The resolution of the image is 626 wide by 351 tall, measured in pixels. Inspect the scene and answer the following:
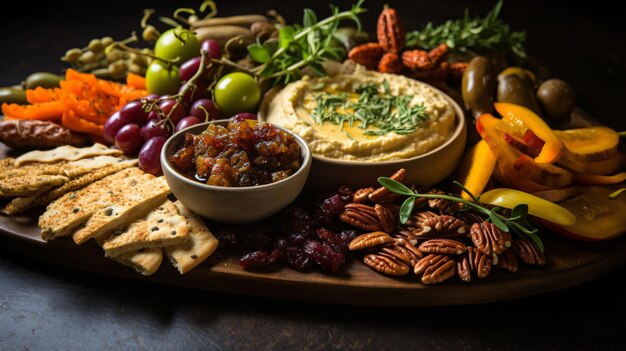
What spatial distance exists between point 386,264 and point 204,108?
141 centimetres

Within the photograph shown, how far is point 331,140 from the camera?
9.27ft

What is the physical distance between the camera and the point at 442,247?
2.41 metres

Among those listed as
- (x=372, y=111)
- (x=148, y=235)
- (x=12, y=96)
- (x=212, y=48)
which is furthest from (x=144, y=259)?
(x=12, y=96)

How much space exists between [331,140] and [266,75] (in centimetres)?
88

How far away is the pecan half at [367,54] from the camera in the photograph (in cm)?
374

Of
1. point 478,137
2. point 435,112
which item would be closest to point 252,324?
point 435,112

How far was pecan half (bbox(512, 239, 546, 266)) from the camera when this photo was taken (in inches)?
96.4

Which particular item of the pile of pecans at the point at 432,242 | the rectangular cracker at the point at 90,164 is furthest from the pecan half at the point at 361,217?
the rectangular cracker at the point at 90,164

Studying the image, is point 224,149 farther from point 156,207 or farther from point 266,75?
point 266,75

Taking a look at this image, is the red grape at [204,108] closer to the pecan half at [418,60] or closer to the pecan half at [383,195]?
the pecan half at [383,195]

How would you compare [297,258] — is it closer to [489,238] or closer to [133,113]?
[489,238]

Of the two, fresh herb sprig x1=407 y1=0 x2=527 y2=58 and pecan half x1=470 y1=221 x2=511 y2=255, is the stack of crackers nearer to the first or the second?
pecan half x1=470 y1=221 x2=511 y2=255

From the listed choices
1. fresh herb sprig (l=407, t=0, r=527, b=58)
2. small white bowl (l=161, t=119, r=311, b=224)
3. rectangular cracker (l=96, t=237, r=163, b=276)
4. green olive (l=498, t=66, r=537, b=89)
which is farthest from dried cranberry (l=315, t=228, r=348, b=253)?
fresh herb sprig (l=407, t=0, r=527, b=58)

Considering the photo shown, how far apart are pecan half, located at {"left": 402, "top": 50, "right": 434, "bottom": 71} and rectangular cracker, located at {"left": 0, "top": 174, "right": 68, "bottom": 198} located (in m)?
2.21
